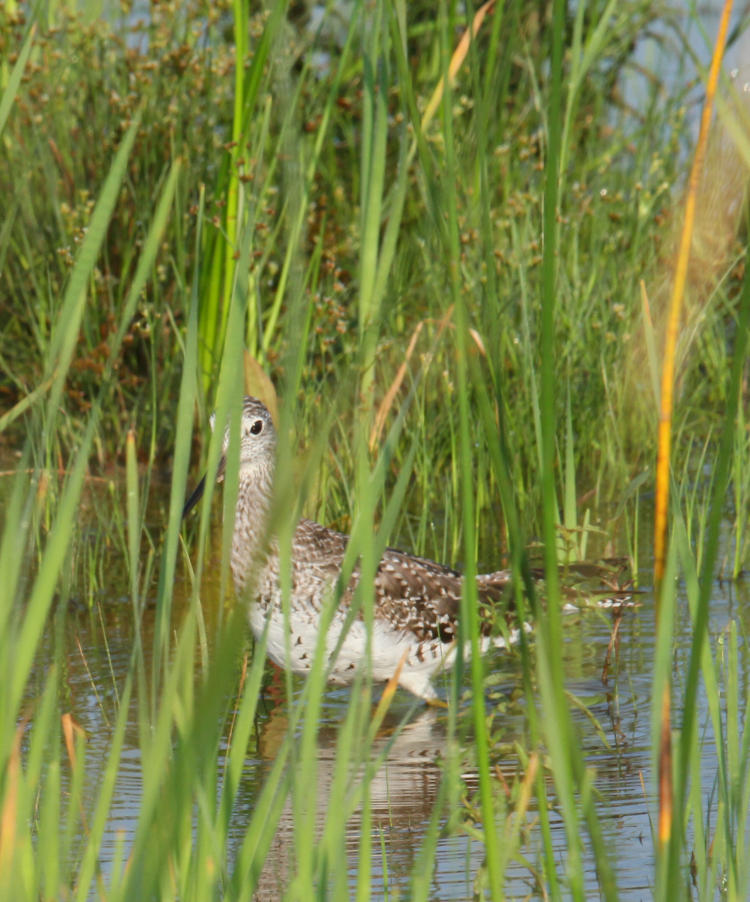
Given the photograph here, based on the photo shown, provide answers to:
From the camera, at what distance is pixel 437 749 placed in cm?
458

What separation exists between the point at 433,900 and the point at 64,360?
1688 mm

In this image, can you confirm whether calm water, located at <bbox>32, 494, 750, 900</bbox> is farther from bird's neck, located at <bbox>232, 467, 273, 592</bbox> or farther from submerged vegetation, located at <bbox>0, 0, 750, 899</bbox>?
bird's neck, located at <bbox>232, 467, 273, 592</bbox>

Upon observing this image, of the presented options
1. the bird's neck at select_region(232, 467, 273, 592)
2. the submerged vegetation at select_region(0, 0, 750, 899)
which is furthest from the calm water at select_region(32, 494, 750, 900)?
the bird's neck at select_region(232, 467, 273, 592)

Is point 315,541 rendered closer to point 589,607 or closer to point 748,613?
point 589,607

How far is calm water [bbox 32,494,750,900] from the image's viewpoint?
11.1ft

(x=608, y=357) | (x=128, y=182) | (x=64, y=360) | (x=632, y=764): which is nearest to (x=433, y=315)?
(x=608, y=357)

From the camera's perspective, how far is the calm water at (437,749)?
11.1ft

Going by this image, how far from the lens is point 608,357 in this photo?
696cm

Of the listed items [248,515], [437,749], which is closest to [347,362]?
[248,515]

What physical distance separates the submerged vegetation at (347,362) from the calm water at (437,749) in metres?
0.07

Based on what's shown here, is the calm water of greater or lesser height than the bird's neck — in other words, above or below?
below

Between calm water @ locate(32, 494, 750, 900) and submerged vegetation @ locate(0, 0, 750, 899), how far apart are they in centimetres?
Answer: 7

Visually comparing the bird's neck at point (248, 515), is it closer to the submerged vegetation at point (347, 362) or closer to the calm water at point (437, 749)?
the submerged vegetation at point (347, 362)

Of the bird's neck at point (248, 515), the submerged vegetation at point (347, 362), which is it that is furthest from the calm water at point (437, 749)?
the bird's neck at point (248, 515)
